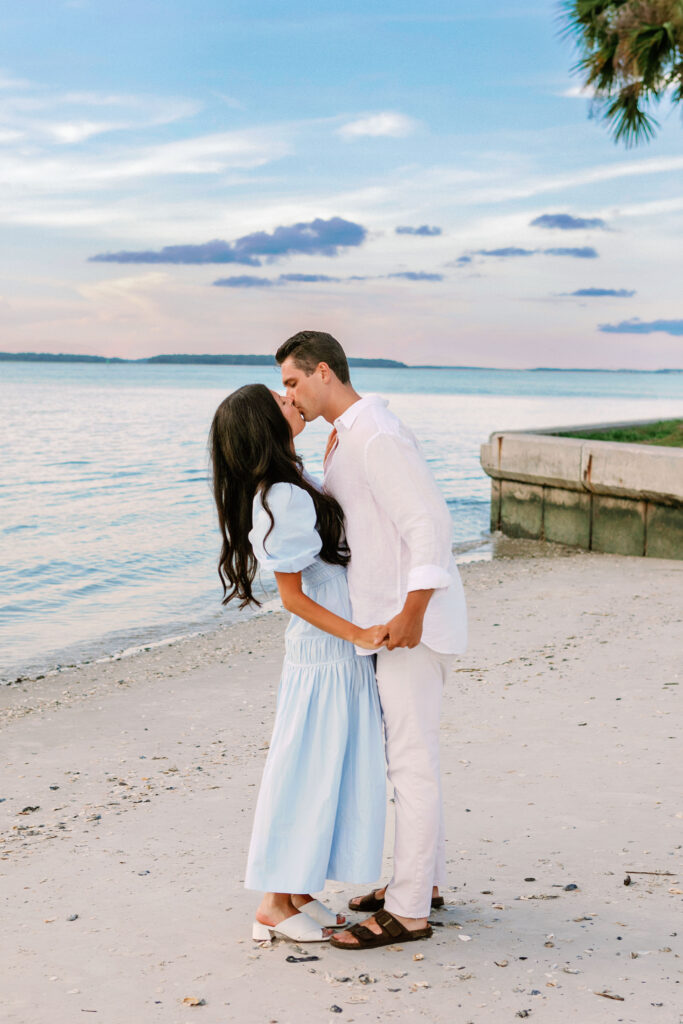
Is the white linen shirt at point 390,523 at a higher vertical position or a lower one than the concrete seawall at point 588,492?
higher

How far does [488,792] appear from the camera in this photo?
4164 mm

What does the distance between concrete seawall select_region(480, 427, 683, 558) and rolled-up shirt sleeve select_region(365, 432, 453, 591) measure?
26.3 ft

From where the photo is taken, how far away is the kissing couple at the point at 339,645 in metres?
2.71

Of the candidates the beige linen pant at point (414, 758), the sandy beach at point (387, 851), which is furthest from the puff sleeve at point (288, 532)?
the sandy beach at point (387, 851)

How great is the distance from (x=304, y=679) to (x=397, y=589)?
391 millimetres

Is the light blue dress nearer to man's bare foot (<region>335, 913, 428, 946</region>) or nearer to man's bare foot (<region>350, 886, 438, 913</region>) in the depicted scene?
man's bare foot (<region>335, 913, 428, 946</region>)

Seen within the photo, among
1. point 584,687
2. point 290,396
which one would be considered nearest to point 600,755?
point 584,687

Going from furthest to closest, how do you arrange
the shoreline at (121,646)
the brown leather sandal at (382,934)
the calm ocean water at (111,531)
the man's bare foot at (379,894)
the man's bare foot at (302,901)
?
the calm ocean water at (111,531)
the shoreline at (121,646)
the man's bare foot at (379,894)
the man's bare foot at (302,901)
the brown leather sandal at (382,934)

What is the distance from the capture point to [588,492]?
448 inches

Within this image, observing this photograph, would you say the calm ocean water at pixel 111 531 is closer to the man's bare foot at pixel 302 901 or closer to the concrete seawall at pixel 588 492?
the concrete seawall at pixel 588 492

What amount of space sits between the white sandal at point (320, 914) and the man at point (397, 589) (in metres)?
0.12

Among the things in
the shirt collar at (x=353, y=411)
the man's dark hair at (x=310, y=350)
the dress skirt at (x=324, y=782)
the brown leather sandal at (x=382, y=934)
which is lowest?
the brown leather sandal at (x=382, y=934)

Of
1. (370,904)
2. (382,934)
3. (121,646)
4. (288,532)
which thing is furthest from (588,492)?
(288,532)

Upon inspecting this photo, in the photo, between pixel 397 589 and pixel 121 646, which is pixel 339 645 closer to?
pixel 397 589
